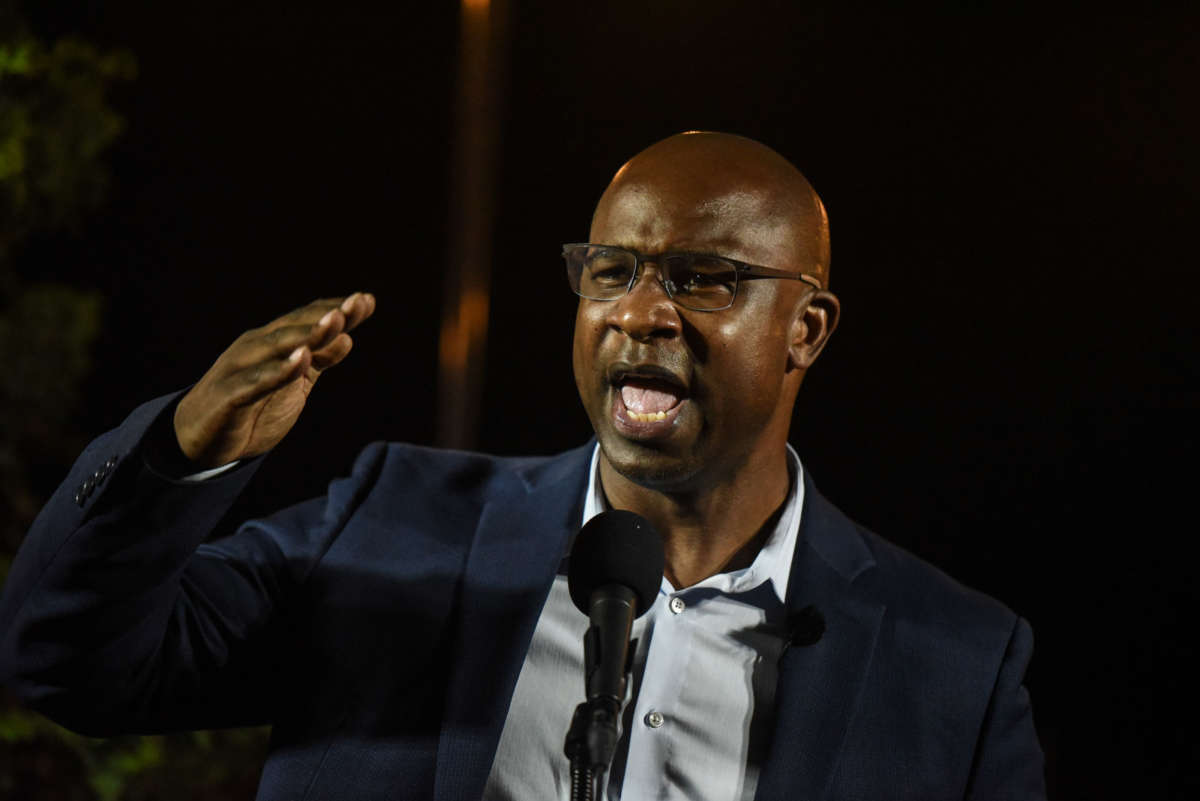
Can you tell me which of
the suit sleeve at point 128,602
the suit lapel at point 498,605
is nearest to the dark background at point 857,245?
the suit lapel at point 498,605

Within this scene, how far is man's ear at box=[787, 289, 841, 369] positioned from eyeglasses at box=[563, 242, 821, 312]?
6.3 inches

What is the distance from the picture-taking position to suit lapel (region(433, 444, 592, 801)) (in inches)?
77.4

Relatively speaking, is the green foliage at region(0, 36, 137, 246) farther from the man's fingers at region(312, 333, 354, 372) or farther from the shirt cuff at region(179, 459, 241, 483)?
the man's fingers at region(312, 333, 354, 372)

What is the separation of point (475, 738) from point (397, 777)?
0.48 ft

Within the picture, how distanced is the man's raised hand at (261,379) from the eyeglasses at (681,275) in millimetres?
740

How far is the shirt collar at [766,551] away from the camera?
88.9 inches

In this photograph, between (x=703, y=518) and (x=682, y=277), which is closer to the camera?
(x=682, y=277)

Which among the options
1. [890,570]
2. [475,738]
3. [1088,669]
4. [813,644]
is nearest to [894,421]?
[1088,669]

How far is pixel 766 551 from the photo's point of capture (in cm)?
233

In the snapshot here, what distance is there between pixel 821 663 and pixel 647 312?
0.73 metres

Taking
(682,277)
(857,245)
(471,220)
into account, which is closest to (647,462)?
(682,277)

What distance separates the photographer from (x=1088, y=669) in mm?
3373

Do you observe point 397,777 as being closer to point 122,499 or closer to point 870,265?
point 122,499

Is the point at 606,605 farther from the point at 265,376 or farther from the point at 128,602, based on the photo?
the point at 128,602
